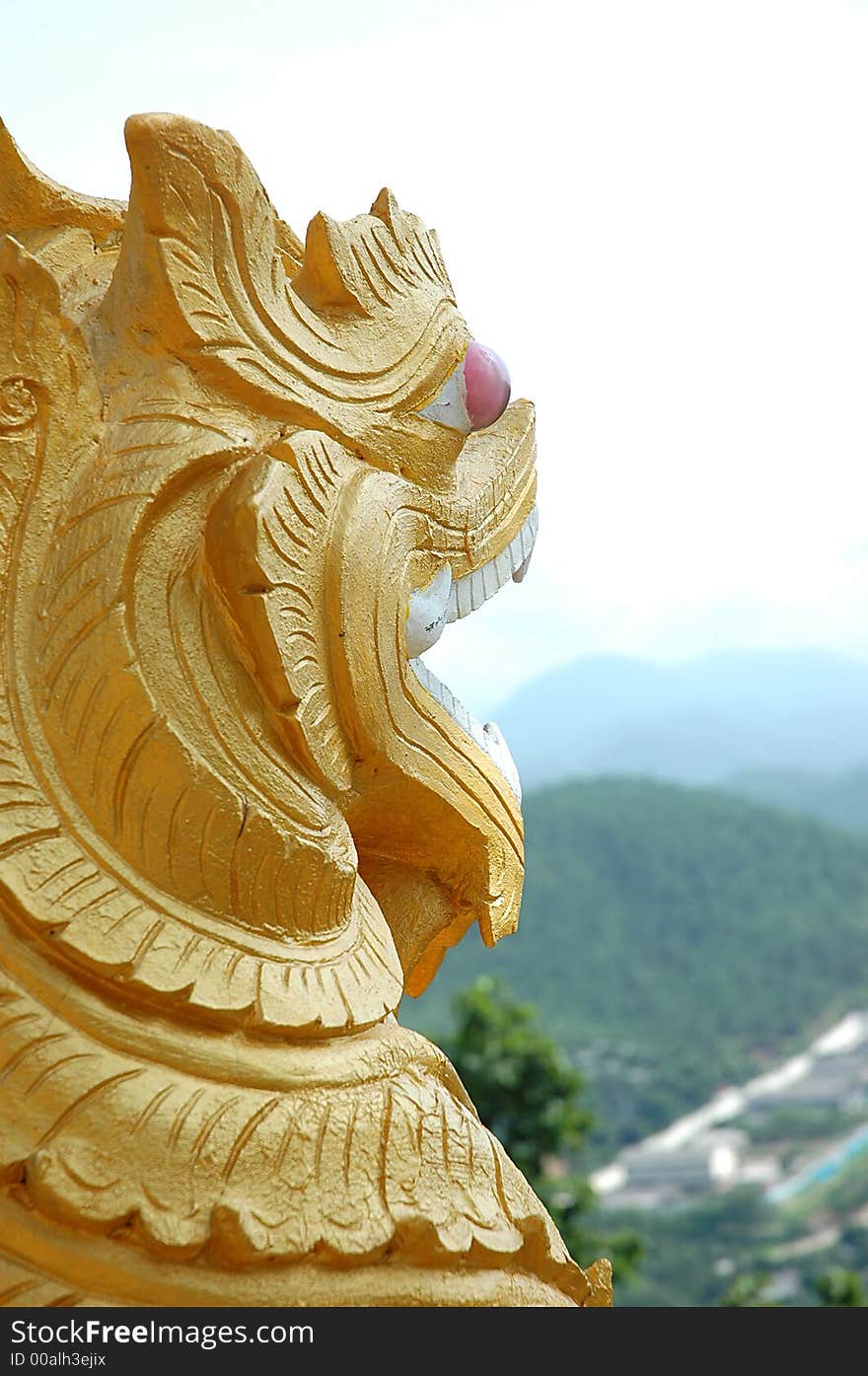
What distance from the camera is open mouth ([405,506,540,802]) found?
4.56ft

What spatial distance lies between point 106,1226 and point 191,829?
12.2 inches

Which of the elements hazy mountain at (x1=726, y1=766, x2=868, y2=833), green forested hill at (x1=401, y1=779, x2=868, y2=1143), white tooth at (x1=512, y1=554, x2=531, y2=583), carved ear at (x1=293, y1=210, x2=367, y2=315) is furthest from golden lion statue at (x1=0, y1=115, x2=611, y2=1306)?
hazy mountain at (x1=726, y1=766, x2=868, y2=833)

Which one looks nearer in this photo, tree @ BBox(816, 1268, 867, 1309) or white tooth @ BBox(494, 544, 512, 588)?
white tooth @ BBox(494, 544, 512, 588)

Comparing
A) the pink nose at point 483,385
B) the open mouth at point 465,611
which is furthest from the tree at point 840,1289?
the pink nose at point 483,385

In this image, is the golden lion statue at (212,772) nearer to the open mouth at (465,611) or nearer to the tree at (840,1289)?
the open mouth at (465,611)

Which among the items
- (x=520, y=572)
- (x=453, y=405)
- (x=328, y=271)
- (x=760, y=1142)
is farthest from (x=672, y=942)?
(x=328, y=271)

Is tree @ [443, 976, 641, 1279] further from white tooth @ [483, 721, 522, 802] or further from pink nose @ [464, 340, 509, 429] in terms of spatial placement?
pink nose @ [464, 340, 509, 429]

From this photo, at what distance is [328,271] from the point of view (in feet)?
4.48

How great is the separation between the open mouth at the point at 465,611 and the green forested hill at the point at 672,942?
34.2 feet

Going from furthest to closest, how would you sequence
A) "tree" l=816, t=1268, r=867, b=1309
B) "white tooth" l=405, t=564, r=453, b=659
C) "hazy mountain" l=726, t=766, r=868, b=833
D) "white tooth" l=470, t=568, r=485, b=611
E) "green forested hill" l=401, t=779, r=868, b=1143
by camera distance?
"hazy mountain" l=726, t=766, r=868, b=833 < "green forested hill" l=401, t=779, r=868, b=1143 < "tree" l=816, t=1268, r=867, b=1309 < "white tooth" l=470, t=568, r=485, b=611 < "white tooth" l=405, t=564, r=453, b=659

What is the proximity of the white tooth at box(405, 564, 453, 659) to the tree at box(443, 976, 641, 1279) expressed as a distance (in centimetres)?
342

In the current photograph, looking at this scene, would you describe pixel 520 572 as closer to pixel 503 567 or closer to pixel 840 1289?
pixel 503 567

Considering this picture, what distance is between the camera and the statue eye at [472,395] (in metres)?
1.43

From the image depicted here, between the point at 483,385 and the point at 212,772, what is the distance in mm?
Result: 547
